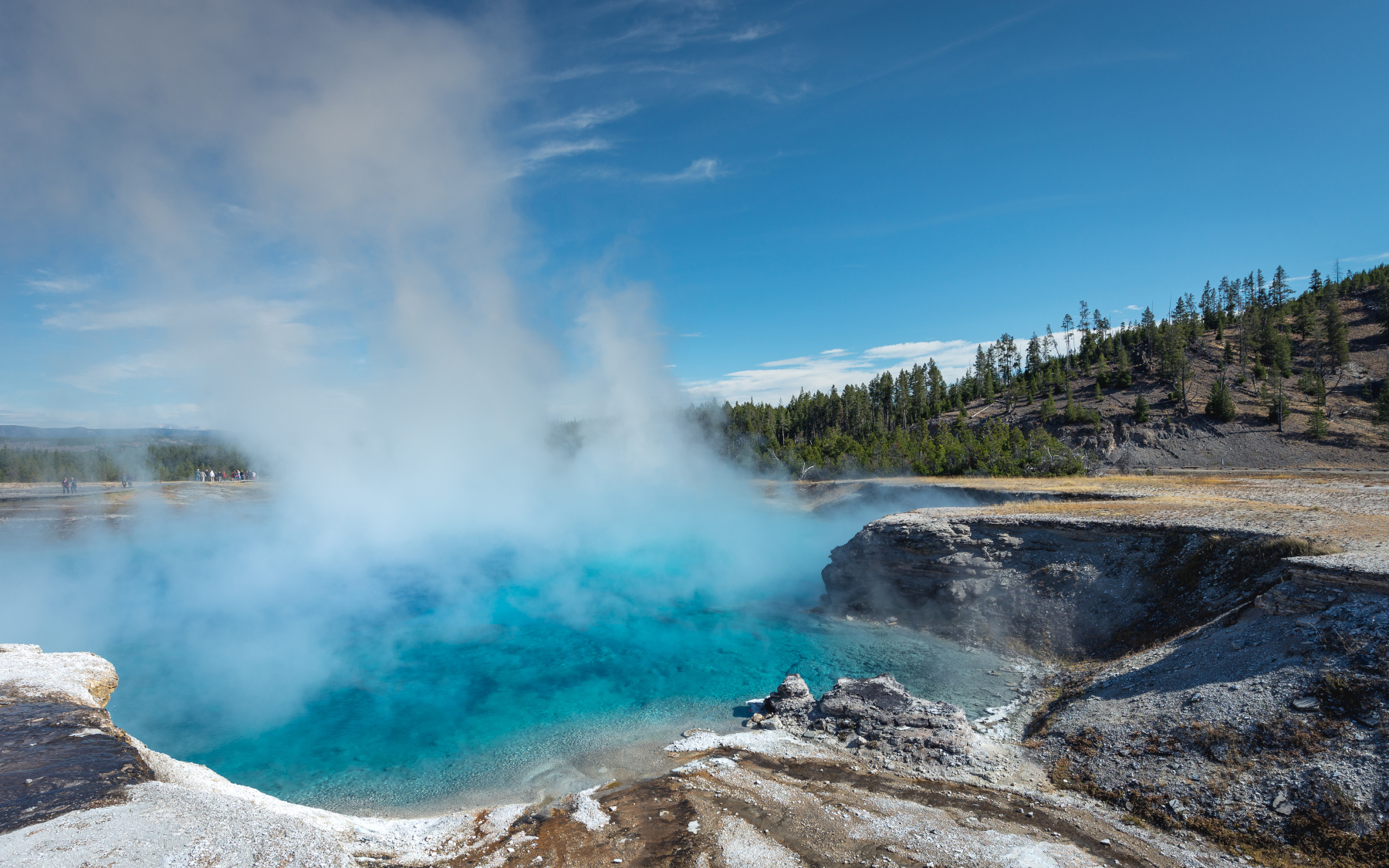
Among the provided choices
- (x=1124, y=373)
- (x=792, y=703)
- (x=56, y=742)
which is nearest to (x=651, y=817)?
(x=792, y=703)

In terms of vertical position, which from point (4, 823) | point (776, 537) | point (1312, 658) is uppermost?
point (4, 823)

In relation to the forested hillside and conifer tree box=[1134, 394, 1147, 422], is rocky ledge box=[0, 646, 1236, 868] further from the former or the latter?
conifer tree box=[1134, 394, 1147, 422]

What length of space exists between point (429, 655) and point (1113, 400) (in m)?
82.2

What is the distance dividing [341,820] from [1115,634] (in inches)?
766

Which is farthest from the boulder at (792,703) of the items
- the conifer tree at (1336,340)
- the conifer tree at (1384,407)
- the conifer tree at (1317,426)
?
the conifer tree at (1336,340)

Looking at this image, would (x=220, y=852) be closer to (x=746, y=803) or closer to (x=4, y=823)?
(x=4, y=823)

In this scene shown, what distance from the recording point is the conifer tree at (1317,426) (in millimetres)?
51656

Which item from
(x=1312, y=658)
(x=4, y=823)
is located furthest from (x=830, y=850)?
(x=4, y=823)

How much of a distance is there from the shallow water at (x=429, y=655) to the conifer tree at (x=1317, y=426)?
5541 cm

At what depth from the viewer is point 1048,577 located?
61.7 feet

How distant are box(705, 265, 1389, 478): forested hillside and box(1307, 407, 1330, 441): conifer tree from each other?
0.10m

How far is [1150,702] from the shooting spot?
11406 millimetres

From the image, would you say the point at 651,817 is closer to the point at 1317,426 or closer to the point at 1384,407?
the point at 1317,426

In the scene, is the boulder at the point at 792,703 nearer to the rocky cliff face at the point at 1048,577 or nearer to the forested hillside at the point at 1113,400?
the rocky cliff face at the point at 1048,577
